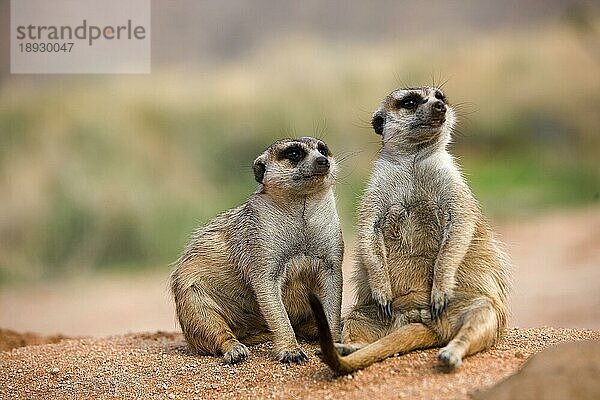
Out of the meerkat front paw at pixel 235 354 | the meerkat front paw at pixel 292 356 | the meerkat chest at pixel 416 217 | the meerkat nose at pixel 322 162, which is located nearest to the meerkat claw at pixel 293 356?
the meerkat front paw at pixel 292 356

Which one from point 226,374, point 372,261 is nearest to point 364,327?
point 372,261

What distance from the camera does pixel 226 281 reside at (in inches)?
167

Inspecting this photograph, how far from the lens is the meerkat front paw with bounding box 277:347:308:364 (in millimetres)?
3739

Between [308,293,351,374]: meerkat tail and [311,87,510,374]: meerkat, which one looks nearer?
[308,293,351,374]: meerkat tail

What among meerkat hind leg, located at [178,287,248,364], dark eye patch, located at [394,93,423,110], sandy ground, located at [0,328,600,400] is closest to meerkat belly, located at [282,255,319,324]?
sandy ground, located at [0,328,600,400]

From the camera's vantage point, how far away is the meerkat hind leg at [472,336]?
3.16 meters

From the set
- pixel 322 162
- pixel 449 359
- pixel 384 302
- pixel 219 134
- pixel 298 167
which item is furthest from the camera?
pixel 219 134

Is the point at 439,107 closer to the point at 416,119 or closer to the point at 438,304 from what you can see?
the point at 416,119

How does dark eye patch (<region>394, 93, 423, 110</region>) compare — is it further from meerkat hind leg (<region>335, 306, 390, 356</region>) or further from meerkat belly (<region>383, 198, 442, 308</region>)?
meerkat hind leg (<region>335, 306, 390, 356</region>)

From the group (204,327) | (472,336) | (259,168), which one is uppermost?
(259,168)

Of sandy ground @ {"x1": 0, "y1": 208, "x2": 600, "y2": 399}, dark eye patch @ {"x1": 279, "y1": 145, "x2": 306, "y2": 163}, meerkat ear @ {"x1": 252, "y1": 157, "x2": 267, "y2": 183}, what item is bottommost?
sandy ground @ {"x1": 0, "y1": 208, "x2": 600, "y2": 399}

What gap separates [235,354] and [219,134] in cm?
293

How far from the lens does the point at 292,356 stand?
Result: 3.75 metres

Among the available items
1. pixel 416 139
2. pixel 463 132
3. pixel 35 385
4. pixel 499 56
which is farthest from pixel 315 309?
pixel 499 56
